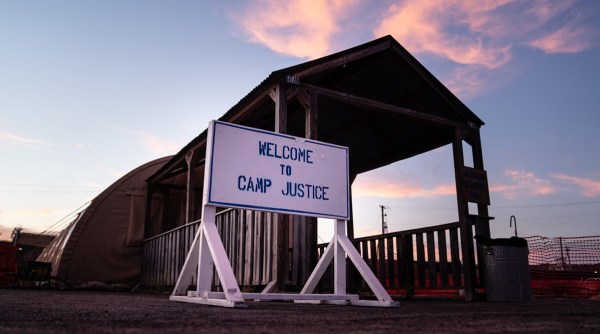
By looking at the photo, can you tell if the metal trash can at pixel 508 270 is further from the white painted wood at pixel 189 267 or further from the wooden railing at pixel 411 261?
the white painted wood at pixel 189 267

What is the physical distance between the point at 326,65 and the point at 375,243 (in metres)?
4.29

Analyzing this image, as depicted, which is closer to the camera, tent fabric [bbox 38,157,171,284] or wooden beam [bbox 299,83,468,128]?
wooden beam [bbox 299,83,468,128]

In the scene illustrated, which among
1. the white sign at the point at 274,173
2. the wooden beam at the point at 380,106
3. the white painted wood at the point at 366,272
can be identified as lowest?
the white painted wood at the point at 366,272

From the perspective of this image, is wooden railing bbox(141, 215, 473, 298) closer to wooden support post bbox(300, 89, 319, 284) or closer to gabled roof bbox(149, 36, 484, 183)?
wooden support post bbox(300, 89, 319, 284)

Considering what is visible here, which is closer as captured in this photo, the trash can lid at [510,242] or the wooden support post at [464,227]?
the trash can lid at [510,242]

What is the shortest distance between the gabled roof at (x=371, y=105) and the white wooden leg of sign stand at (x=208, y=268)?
3141mm

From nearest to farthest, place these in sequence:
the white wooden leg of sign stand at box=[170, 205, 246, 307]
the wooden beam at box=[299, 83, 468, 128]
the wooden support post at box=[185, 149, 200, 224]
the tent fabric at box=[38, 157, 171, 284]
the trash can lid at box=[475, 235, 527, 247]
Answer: the white wooden leg of sign stand at box=[170, 205, 246, 307] < the trash can lid at box=[475, 235, 527, 247] < the wooden beam at box=[299, 83, 468, 128] < the wooden support post at box=[185, 149, 200, 224] < the tent fabric at box=[38, 157, 171, 284]

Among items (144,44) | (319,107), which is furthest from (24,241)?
(319,107)

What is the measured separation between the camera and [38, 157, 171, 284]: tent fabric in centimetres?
1286

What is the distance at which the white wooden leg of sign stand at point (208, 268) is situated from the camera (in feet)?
12.9

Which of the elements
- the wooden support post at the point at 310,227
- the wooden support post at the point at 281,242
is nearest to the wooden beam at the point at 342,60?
the wooden support post at the point at 310,227

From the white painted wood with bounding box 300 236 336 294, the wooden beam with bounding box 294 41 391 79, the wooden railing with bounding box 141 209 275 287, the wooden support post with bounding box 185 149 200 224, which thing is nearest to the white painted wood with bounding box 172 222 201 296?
the white painted wood with bounding box 300 236 336 294

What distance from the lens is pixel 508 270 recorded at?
7.24 m

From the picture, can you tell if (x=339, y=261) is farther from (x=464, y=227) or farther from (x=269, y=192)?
(x=464, y=227)
